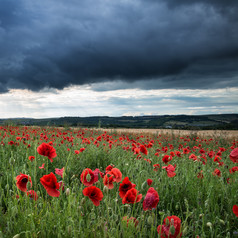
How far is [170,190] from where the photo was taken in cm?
282

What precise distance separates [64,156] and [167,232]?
3395 millimetres

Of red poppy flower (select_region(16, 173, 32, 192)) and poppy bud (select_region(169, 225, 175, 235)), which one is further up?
red poppy flower (select_region(16, 173, 32, 192))

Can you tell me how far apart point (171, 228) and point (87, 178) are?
0.63 metres

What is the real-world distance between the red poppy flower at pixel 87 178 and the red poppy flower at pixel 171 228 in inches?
22.1

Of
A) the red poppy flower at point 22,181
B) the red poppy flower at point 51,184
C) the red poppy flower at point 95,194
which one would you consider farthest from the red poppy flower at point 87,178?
the red poppy flower at point 22,181

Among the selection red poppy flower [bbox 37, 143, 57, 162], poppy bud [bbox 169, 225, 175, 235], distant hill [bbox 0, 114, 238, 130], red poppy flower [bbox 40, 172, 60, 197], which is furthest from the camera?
distant hill [bbox 0, 114, 238, 130]

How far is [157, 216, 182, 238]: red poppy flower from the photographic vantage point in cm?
116

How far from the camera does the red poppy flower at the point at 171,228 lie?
1.16 m

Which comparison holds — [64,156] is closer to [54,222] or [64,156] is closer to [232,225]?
[54,222]

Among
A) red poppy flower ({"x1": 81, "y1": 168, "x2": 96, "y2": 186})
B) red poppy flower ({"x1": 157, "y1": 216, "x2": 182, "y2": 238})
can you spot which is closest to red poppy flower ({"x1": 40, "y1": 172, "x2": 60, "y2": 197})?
red poppy flower ({"x1": 81, "y1": 168, "x2": 96, "y2": 186})

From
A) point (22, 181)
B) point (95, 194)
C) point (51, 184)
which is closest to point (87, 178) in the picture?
point (95, 194)

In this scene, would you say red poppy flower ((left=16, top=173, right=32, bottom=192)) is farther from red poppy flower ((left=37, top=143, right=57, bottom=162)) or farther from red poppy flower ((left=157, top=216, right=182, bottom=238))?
red poppy flower ((left=157, top=216, right=182, bottom=238))

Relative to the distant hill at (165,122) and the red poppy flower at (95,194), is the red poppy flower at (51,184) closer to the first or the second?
the red poppy flower at (95,194)

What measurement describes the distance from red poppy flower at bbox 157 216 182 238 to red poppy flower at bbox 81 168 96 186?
1.84 ft
